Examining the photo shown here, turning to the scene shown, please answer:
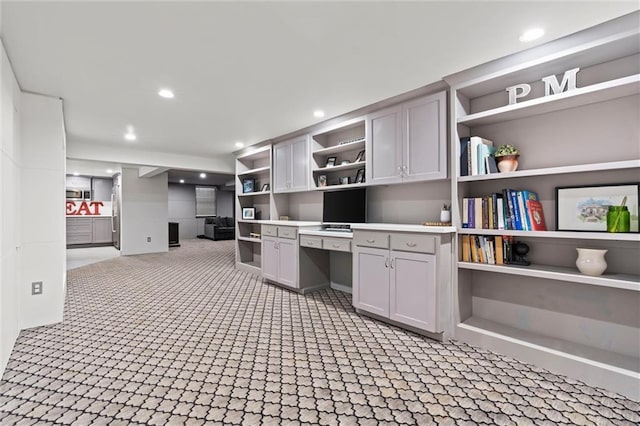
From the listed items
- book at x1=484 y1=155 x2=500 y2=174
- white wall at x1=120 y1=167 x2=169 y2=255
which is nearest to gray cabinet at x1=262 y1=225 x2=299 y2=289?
book at x1=484 y1=155 x2=500 y2=174

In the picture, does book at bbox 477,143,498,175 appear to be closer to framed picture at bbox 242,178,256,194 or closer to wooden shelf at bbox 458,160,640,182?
wooden shelf at bbox 458,160,640,182

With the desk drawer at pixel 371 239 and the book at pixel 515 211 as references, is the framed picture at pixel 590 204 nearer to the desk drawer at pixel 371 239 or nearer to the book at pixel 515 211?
the book at pixel 515 211

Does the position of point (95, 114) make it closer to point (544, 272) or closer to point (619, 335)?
point (544, 272)

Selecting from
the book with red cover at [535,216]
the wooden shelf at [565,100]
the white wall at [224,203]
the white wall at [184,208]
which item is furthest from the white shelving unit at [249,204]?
the white wall at [224,203]

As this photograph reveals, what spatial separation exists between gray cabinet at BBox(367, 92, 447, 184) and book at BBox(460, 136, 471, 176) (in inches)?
6.1

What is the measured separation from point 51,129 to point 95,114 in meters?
0.72

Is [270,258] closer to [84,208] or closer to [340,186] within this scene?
[340,186]

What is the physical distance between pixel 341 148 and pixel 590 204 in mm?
2632

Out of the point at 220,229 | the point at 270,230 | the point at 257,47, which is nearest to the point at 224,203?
the point at 220,229

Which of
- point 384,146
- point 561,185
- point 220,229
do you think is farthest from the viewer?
point 220,229

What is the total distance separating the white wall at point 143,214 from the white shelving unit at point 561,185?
26.9ft

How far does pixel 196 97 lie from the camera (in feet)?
10.7

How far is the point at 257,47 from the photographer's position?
2264 millimetres

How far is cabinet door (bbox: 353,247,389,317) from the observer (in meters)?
3.01
